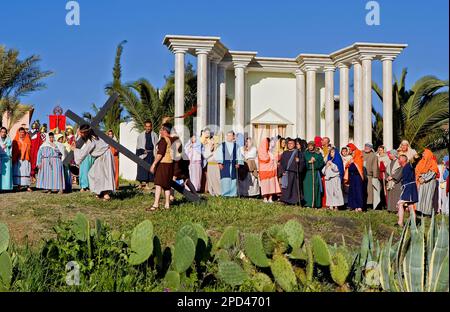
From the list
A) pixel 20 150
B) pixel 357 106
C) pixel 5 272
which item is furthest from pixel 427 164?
pixel 357 106

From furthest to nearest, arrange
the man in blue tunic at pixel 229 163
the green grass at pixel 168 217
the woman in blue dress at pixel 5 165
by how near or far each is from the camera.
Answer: the man in blue tunic at pixel 229 163 → the woman in blue dress at pixel 5 165 → the green grass at pixel 168 217

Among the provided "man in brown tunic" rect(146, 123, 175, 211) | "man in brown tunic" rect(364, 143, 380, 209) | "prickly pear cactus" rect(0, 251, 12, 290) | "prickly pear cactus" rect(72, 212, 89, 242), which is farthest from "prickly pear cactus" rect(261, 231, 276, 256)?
"man in brown tunic" rect(364, 143, 380, 209)

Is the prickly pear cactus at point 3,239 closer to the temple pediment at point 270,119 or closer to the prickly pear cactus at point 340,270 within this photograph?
the prickly pear cactus at point 340,270

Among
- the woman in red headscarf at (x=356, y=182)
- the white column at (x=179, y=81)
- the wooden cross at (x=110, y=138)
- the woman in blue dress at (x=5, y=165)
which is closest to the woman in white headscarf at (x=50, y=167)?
the woman in blue dress at (x=5, y=165)

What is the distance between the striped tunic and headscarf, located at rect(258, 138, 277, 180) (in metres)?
4.77

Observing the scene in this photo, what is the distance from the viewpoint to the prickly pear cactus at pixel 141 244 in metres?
5.32

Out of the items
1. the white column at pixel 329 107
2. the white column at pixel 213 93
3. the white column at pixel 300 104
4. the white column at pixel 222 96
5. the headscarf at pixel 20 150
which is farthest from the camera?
the white column at pixel 300 104

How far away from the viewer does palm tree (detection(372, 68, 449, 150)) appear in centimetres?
2239

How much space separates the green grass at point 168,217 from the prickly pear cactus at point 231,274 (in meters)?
3.35

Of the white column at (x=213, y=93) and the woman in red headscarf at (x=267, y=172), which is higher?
the white column at (x=213, y=93)

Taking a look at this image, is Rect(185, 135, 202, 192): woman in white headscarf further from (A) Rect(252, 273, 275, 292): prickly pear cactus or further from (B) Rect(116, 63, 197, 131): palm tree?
(A) Rect(252, 273, 275, 292): prickly pear cactus
